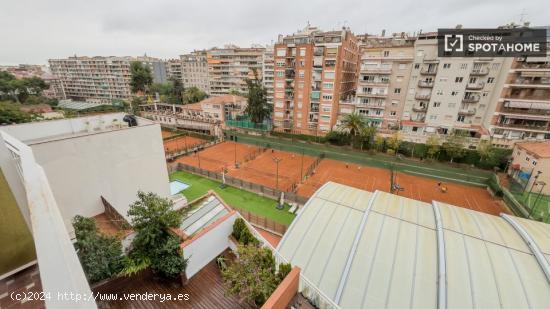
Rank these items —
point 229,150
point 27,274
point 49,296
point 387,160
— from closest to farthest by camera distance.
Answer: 1. point 49,296
2. point 27,274
3. point 387,160
4. point 229,150

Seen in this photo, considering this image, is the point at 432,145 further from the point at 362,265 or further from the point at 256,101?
the point at 256,101

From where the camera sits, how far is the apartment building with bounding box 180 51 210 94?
7269cm

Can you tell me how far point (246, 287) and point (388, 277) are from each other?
242 inches

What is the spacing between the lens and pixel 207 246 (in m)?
9.58

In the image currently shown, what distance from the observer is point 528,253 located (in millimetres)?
9844

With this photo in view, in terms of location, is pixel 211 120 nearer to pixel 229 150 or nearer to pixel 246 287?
pixel 229 150

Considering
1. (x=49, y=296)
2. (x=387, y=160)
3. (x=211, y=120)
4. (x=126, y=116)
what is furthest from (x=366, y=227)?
(x=211, y=120)

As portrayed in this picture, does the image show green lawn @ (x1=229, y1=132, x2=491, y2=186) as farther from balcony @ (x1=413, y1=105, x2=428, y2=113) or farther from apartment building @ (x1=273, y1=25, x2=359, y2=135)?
balcony @ (x1=413, y1=105, x2=428, y2=113)

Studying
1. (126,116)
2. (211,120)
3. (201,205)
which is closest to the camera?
(201,205)

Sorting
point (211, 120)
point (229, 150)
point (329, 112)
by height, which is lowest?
point (229, 150)

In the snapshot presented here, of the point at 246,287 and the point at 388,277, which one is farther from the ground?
the point at 246,287

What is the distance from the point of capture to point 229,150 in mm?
40031

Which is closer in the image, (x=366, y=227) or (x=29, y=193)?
(x=29, y=193)

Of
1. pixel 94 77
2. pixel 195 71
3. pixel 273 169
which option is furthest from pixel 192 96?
pixel 94 77
